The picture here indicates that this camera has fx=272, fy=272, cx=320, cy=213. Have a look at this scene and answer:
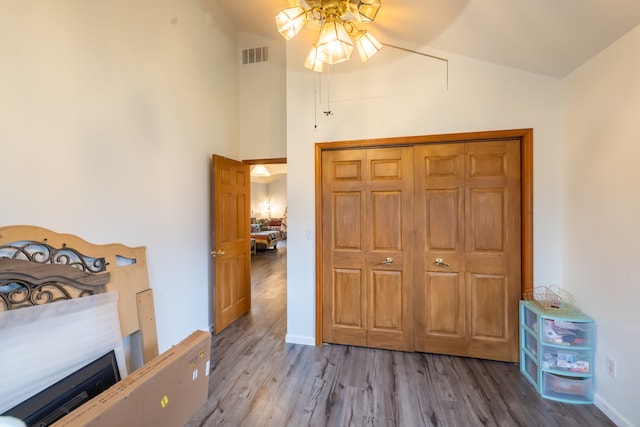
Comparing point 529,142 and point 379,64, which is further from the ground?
point 379,64

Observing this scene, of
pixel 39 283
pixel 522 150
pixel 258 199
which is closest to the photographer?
pixel 39 283

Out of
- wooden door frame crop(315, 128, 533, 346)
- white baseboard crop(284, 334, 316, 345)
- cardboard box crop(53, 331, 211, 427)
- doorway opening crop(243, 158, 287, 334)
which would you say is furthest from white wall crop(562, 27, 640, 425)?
doorway opening crop(243, 158, 287, 334)

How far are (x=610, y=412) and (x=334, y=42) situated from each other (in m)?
3.14

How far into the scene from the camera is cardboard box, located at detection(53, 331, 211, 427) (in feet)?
3.53

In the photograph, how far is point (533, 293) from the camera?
2.46 metres

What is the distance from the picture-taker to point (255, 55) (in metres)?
3.76

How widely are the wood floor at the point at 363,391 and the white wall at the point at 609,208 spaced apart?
43 cm

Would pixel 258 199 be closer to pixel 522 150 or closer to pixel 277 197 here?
pixel 277 197

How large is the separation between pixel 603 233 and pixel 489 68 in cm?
166

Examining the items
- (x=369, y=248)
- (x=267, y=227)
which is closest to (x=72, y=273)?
(x=369, y=248)

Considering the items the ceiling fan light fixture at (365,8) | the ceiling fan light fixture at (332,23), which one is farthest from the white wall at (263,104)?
the ceiling fan light fixture at (365,8)

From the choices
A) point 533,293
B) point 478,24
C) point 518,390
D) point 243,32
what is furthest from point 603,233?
point 243,32

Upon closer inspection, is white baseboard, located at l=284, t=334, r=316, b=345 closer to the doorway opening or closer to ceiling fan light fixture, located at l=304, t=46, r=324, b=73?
the doorway opening

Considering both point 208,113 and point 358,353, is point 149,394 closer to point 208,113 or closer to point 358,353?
point 358,353
